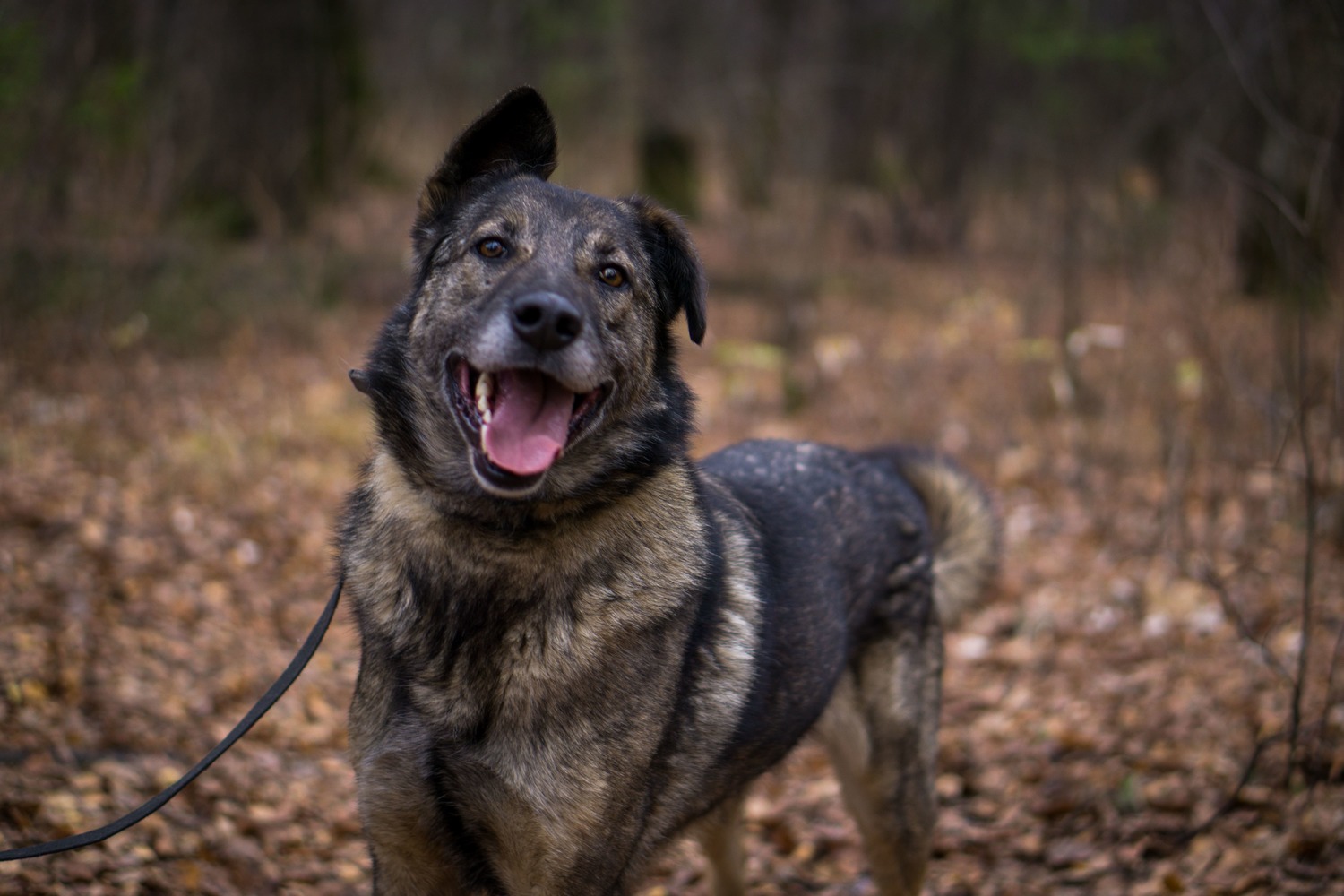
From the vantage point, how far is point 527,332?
2.54m

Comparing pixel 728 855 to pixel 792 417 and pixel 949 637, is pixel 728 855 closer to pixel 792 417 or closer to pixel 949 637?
pixel 949 637

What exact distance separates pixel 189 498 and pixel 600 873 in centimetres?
513

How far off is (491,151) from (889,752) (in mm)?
2511

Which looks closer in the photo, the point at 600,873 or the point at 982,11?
the point at 600,873

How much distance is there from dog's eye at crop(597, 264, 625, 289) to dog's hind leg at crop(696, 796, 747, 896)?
74.7 inches

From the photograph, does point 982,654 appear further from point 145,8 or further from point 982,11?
point 982,11

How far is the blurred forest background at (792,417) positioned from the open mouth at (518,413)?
1642mm

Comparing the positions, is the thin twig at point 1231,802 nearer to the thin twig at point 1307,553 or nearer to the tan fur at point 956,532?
the thin twig at point 1307,553

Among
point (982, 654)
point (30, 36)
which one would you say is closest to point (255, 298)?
point (30, 36)

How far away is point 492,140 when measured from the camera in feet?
10.1

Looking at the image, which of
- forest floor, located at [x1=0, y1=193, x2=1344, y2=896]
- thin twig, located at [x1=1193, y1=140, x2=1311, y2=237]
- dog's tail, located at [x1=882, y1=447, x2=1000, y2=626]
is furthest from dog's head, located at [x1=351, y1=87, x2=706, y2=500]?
thin twig, located at [x1=1193, y1=140, x2=1311, y2=237]

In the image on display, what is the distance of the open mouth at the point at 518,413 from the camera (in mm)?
2535

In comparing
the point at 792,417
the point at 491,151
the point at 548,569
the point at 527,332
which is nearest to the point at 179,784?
the point at 548,569

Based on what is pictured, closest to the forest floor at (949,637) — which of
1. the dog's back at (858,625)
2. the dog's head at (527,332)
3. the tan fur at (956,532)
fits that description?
the dog's back at (858,625)
